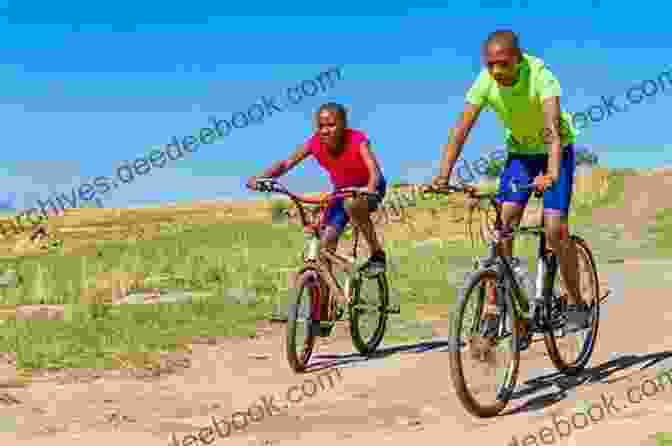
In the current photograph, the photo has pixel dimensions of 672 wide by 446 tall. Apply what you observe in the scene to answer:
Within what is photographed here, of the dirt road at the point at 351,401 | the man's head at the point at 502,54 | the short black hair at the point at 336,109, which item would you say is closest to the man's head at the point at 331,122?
the short black hair at the point at 336,109

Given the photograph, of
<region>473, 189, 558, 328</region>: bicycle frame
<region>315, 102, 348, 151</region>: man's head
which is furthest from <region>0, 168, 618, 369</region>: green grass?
<region>473, 189, 558, 328</region>: bicycle frame

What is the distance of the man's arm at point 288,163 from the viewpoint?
352 inches

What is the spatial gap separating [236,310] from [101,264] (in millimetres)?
7654

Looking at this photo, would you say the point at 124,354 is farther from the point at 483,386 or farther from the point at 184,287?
the point at 184,287

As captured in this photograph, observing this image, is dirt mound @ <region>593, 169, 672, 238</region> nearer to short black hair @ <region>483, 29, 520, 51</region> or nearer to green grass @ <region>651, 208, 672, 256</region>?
green grass @ <region>651, 208, 672, 256</region>

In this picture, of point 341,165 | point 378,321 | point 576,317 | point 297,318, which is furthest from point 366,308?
point 576,317

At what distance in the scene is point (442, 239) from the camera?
2544 cm

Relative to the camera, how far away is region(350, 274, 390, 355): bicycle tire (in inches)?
357

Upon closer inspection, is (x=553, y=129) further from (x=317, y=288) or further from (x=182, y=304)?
(x=182, y=304)

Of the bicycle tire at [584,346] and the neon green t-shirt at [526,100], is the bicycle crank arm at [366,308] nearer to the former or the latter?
the bicycle tire at [584,346]

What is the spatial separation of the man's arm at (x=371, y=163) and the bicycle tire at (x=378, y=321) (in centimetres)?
90

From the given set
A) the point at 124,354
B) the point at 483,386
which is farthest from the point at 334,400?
the point at 124,354

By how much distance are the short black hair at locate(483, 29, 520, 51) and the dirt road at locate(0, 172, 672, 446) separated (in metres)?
2.27

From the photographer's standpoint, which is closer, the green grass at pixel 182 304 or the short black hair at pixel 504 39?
the short black hair at pixel 504 39
